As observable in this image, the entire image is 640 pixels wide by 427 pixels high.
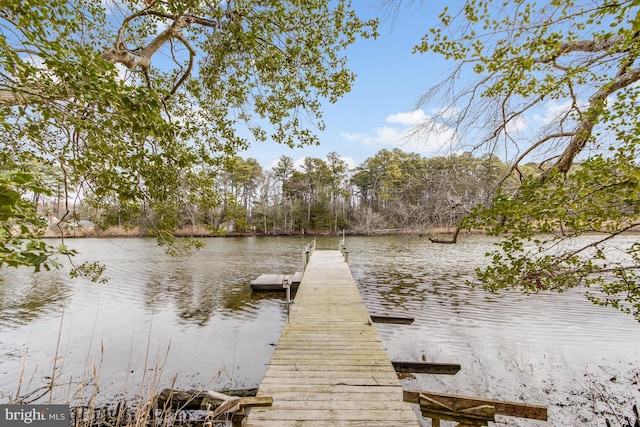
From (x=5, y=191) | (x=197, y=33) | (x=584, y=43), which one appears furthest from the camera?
(x=197, y=33)

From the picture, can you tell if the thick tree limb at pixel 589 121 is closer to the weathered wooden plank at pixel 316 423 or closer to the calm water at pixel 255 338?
the weathered wooden plank at pixel 316 423

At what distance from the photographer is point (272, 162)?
45000mm

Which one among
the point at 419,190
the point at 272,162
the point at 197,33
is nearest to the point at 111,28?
the point at 197,33

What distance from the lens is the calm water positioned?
514 centimetres

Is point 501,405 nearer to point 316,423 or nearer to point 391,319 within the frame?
point 316,423

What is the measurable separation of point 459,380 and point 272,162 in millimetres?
42159

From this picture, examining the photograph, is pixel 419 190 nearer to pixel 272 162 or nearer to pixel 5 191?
pixel 5 191

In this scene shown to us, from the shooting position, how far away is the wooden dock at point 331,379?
2.89 meters

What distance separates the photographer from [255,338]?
23.7 ft

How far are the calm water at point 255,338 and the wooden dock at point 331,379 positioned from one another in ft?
3.47

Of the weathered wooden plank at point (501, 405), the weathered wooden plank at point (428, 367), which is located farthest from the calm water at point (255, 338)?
the weathered wooden plank at point (501, 405)
